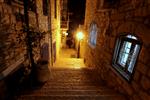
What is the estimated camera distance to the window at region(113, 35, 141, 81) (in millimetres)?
2430

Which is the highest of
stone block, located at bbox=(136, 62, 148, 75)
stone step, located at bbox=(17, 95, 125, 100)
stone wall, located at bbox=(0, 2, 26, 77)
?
stone wall, located at bbox=(0, 2, 26, 77)

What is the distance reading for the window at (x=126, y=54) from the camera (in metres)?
2.43

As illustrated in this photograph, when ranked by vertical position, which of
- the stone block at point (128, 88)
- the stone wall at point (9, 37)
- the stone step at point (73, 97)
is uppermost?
the stone wall at point (9, 37)

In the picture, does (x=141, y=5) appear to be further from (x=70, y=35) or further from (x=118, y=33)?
(x=70, y=35)

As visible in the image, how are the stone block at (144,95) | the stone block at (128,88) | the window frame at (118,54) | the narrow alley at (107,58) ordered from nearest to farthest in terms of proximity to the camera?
the stone block at (144,95)
the narrow alley at (107,58)
the stone block at (128,88)
the window frame at (118,54)

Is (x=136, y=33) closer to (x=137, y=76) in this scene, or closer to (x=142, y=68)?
(x=142, y=68)

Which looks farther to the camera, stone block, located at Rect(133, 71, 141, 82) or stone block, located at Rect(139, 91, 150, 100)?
stone block, located at Rect(133, 71, 141, 82)

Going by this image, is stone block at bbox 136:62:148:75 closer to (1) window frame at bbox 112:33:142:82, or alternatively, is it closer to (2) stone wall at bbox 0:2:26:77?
(1) window frame at bbox 112:33:142:82

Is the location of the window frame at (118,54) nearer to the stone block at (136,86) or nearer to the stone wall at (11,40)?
the stone block at (136,86)

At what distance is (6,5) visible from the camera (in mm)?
2189

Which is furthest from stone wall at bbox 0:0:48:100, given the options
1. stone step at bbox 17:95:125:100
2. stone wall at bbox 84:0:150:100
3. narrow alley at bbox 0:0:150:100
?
stone wall at bbox 84:0:150:100

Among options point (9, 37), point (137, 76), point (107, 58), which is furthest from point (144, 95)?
point (9, 37)

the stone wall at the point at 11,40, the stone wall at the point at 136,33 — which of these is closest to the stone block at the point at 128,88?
the stone wall at the point at 136,33

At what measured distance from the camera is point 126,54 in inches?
111
